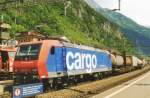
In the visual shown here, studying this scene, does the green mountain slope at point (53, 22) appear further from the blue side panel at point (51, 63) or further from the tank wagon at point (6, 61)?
the blue side panel at point (51, 63)

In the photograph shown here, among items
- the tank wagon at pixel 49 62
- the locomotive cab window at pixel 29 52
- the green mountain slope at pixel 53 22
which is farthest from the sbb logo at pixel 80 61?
the green mountain slope at pixel 53 22

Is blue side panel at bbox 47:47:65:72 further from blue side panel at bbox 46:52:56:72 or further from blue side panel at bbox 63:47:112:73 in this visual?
blue side panel at bbox 63:47:112:73

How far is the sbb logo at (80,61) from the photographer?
30519 mm

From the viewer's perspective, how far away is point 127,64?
250ft

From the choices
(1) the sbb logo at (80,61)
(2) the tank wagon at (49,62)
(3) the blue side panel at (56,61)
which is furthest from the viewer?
(1) the sbb logo at (80,61)

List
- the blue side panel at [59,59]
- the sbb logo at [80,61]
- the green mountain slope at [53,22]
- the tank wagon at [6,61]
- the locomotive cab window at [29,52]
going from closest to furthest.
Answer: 1. the locomotive cab window at [29,52]
2. the blue side panel at [59,59]
3. the sbb logo at [80,61]
4. the tank wagon at [6,61]
5. the green mountain slope at [53,22]

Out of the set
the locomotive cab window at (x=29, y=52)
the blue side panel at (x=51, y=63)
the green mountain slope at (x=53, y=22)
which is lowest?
the blue side panel at (x=51, y=63)

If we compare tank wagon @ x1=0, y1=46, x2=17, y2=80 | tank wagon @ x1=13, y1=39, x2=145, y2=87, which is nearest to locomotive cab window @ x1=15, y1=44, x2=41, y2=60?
tank wagon @ x1=13, y1=39, x2=145, y2=87

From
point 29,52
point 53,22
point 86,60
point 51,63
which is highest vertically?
point 53,22

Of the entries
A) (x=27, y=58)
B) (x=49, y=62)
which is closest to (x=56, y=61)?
(x=49, y=62)

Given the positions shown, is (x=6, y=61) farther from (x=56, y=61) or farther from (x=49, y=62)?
(x=49, y=62)

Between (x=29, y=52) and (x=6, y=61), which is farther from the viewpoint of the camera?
(x=6, y=61)

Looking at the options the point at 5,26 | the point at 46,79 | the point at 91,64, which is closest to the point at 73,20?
the point at 5,26

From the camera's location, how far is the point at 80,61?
33531 mm
